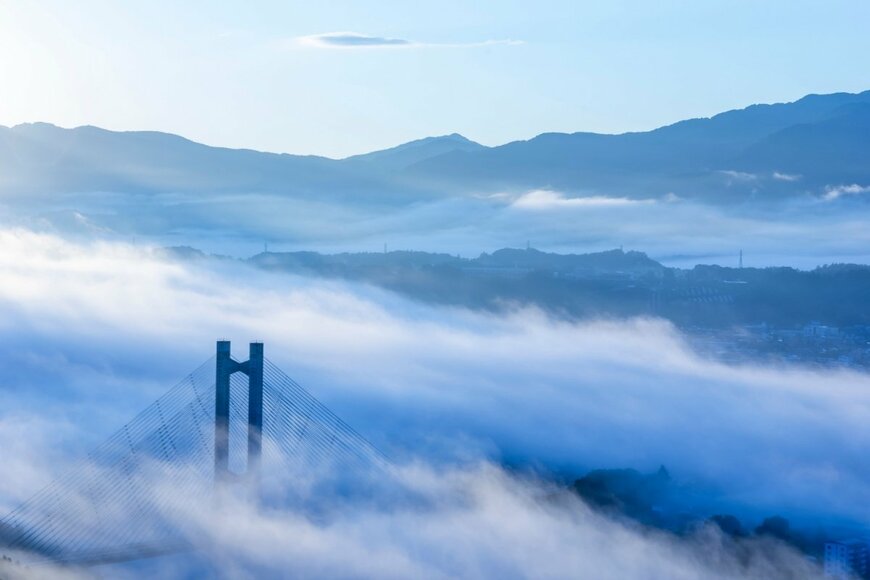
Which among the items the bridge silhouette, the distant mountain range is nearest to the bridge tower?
the bridge silhouette

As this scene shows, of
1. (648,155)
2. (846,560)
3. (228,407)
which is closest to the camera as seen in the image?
(846,560)

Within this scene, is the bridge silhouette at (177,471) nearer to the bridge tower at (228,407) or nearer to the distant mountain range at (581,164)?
the bridge tower at (228,407)

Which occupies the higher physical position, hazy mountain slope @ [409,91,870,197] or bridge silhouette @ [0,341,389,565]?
hazy mountain slope @ [409,91,870,197]

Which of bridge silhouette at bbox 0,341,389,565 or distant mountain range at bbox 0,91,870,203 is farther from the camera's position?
distant mountain range at bbox 0,91,870,203

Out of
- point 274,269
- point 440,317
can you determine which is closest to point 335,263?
point 274,269

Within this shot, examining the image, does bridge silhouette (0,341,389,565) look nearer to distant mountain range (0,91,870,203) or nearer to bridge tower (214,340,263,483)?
bridge tower (214,340,263,483)

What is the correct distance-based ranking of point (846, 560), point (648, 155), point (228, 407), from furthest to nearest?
point (648, 155) < point (228, 407) < point (846, 560)

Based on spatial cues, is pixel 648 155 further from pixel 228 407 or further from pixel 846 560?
pixel 846 560

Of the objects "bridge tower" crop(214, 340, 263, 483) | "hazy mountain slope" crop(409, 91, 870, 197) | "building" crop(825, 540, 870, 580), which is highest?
"hazy mountain slope" crop(409, 91, 870, 197)

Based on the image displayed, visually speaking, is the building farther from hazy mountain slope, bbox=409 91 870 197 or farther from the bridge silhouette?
hazy mountain slope, bbox=409 91 870 197

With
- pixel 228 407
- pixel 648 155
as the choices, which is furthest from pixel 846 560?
pixel 648 155
